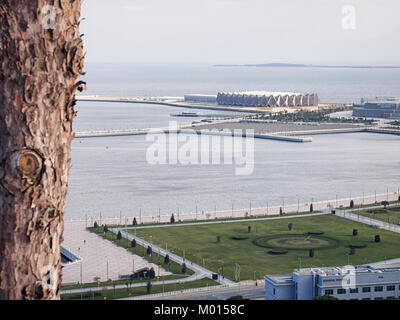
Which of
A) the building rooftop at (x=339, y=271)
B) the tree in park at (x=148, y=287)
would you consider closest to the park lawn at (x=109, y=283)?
the tree in park at (x=148, y=287)

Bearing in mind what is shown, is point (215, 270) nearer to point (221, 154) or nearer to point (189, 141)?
point (221, 154)

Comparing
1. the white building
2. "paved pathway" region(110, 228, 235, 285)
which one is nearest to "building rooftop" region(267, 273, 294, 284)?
"paved pathway" region(110, 228, 235, 285)

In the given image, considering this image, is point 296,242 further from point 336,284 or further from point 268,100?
point 268,100

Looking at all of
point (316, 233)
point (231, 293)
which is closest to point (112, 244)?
point (231, 293)

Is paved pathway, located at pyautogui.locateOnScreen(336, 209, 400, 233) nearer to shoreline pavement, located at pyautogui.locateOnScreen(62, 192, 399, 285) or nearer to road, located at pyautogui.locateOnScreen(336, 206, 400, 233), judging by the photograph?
road, located at pyautogui.locateOnScreen(336, 206, 400, 233)

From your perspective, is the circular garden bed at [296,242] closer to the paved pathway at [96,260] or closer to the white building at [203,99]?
the paved pathway at [96,260]

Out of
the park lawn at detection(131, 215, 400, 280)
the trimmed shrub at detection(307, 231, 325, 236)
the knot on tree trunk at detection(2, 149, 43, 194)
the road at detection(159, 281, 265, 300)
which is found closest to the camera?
the knot on tree trunk at detection(2, 149, 43, 194)
